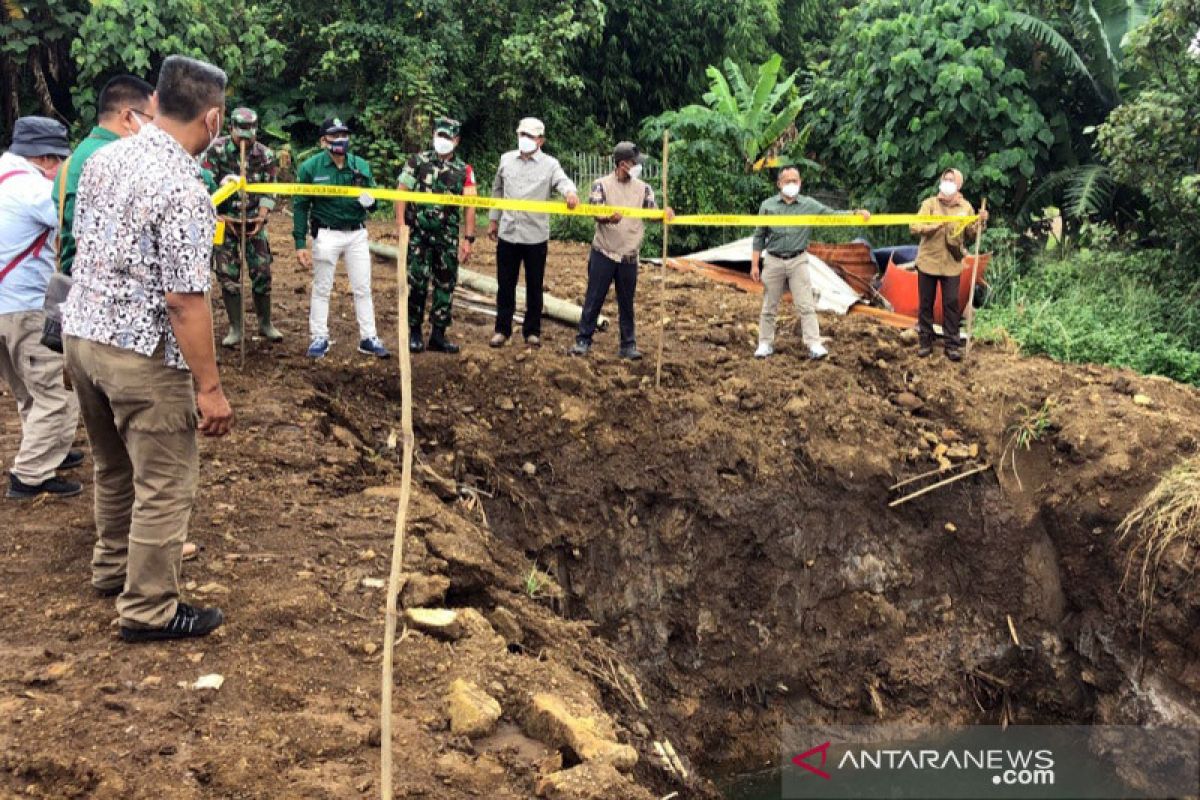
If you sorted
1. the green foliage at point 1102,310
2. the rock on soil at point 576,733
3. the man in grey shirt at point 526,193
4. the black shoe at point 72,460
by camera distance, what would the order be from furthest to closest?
the green foliage at point 1102,310, the man in grey shirt at point 526,193, the black shoe at point 72,460, the rock on soil at point 576,733

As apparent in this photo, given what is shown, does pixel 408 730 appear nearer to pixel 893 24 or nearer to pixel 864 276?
pixel 864 276

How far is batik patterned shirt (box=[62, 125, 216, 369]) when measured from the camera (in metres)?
3.25

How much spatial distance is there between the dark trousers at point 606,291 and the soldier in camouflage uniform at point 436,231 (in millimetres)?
1007

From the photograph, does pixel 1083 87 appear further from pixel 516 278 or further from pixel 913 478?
pixel 516 278

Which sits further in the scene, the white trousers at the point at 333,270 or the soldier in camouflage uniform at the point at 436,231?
the soldier in camouflage uniform at the point at 436,231

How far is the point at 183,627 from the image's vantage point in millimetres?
3686

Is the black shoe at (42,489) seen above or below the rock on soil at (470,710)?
above

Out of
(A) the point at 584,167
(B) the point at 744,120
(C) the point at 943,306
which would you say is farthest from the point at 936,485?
(A) the point at 584,167

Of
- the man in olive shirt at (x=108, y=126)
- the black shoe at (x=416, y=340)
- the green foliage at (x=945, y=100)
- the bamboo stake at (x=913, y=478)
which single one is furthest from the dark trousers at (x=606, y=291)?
the green foliage at (x=945, y=100)

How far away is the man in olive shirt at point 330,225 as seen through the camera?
22.3 feet

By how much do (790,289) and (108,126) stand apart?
5.16m

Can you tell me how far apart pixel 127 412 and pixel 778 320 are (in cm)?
663

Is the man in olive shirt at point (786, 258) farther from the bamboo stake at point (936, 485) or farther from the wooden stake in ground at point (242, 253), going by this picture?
the wooden stake in ground at point (242, 253)

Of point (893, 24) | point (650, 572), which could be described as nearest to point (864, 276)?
point (893, 24)
